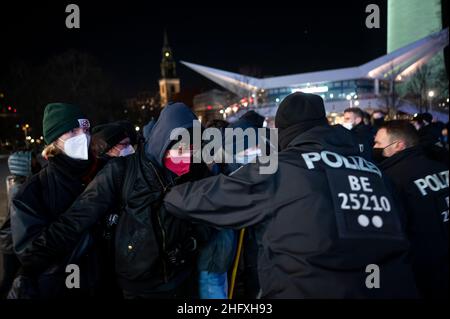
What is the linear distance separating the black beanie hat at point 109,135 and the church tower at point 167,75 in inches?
4121

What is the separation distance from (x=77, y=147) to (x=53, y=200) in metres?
0.42

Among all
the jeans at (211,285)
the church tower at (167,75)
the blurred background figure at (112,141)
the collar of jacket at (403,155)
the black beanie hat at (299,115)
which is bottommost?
the jeans at (211,285)

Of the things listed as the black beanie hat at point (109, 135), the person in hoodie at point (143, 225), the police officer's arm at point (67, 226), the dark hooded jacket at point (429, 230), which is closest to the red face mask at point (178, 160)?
the person in hoodie at point (143, 225)

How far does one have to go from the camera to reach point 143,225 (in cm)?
204

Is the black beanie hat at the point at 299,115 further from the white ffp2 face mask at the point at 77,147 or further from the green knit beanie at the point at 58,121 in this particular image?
the green knit beanie at the point at 58,121

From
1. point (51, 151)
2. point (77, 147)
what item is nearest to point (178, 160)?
point (77, 147)

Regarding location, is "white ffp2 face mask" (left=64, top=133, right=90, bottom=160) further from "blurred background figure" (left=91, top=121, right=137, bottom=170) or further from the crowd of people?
"blurred background figure" (left=91, top=121, right=137, bottom=170)

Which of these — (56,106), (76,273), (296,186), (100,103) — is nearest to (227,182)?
(296,186)

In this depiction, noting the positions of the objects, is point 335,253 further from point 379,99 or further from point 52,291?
point 379,99

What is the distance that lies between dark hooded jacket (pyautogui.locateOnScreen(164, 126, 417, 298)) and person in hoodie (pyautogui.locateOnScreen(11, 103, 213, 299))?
0.25 m

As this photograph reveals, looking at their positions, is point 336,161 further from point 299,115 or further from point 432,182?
point 432,182

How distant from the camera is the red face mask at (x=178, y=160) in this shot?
7.43ft

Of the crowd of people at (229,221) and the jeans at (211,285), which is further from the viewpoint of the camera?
the jeans at (211,285)

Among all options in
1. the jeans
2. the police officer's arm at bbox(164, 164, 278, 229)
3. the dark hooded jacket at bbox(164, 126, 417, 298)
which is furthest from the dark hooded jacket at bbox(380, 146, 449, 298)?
A: the jeans
